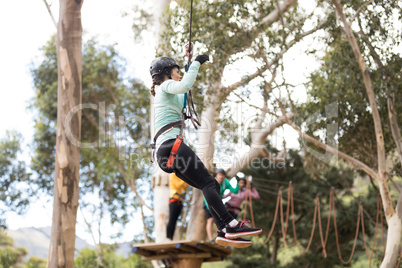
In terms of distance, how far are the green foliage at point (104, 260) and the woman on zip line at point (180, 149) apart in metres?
13.5

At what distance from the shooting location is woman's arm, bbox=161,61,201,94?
3.64m

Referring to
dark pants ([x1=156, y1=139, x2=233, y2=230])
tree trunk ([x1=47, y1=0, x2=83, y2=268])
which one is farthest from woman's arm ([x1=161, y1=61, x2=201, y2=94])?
tree trunk ([x1=47, y1=0, x2=83, y2=268])

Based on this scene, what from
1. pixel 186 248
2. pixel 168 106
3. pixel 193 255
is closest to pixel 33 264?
pixel 193 255

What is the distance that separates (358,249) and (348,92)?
634cm

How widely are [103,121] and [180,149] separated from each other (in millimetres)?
12436

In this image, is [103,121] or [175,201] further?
[103,121]

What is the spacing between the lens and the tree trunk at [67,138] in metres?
6.21

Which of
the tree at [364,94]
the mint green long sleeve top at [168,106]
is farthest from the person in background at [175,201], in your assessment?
the mint green long sleeve top at [168,106]

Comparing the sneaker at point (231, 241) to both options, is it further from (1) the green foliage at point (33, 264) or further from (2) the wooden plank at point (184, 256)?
(1) the green foliage at point (33, 264)

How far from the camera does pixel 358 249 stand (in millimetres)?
15453

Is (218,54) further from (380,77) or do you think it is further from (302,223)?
(302,223)

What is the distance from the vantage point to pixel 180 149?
3736mm

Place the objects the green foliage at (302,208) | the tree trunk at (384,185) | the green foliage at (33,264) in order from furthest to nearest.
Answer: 1. the green foliage at (33,264)
2. the green foliage at (302,208)
3. the tree trunk at (384,185)

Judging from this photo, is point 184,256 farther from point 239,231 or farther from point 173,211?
point 239,231
